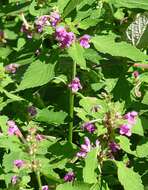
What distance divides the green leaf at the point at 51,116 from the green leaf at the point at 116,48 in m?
0.41

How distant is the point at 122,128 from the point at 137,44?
3.13 feet

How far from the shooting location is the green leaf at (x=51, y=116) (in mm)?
2941

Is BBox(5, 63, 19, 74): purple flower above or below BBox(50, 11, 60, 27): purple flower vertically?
below

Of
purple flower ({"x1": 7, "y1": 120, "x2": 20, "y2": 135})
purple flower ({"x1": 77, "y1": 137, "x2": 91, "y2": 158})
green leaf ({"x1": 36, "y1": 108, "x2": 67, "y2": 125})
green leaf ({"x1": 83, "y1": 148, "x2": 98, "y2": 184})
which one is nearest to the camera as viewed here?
green leaf ({"x1": 83, "y1": 148, "x2": 98, "y2": 184})

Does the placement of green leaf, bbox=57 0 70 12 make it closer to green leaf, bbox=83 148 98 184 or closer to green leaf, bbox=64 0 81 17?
green leaf, bbox=64 0 81 17

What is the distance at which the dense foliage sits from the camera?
2.47 m

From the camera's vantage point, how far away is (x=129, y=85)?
10.1 feet

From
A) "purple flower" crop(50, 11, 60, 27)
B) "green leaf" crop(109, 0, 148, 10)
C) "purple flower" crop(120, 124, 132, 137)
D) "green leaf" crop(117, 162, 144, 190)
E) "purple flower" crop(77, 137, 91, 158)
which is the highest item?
"green leaf" crop(109, 0, 148, 10)

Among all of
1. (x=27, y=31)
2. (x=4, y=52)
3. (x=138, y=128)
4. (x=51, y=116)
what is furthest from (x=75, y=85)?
(x=4, y=52)

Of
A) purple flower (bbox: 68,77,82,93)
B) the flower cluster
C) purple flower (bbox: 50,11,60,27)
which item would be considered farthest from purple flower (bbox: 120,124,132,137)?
purple flower (bbox: 50,11,60,27)

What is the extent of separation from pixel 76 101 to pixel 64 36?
699 millimetres

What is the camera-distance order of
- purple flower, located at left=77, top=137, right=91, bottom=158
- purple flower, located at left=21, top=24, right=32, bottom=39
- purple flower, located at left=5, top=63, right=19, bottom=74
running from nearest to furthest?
1. purple flower, located at left=77, top=137, right=91, bottom=158
2. purple flower, located at left=5, top=63, right=19, bottom=74
3. purple flower, located at left=21, top=24, right=32, bottom=39

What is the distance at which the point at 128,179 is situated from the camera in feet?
8.24

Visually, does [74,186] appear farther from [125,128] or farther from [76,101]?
[76,101]
